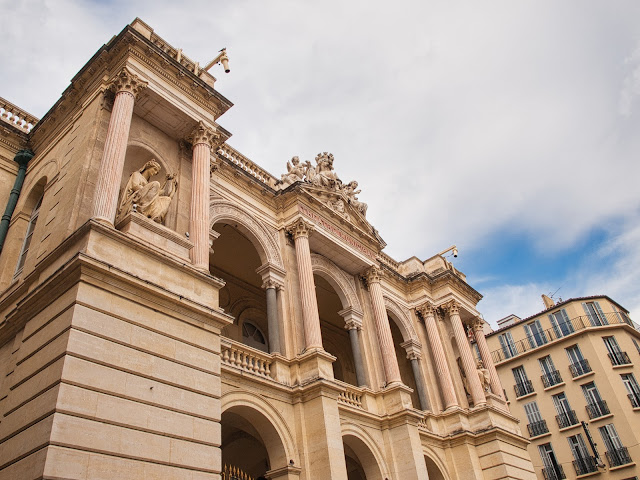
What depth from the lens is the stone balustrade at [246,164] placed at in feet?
58.3

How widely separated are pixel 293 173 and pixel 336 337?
27.1 ft

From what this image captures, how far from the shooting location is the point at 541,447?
112ft

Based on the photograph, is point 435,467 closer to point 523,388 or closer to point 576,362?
point 576,362

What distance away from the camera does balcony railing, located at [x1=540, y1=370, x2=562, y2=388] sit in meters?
34.6

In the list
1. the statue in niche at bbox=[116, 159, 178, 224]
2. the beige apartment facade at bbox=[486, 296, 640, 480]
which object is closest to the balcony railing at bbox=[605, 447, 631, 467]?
the beige apartment facade at bbox=[486, 296, 640, 480]

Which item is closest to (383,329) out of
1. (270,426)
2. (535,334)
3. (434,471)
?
(434,471)

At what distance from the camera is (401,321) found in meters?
23.2

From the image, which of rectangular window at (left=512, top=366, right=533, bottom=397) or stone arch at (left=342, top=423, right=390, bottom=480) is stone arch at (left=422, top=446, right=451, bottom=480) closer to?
stone arch at (left=342, top=423, right=390, bottom=480)

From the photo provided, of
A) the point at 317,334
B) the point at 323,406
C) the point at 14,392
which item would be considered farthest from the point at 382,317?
the point at 14,392

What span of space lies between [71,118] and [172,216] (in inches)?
151

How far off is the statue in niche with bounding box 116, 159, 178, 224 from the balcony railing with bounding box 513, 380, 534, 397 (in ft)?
99.1

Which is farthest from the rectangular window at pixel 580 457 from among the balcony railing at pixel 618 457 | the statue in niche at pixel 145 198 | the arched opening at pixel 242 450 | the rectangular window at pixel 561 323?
the statue in niche at pixel 145 198

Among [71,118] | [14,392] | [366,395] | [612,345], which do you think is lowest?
[14,392]

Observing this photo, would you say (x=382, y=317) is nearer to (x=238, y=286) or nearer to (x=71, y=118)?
(x=238, y=286)
